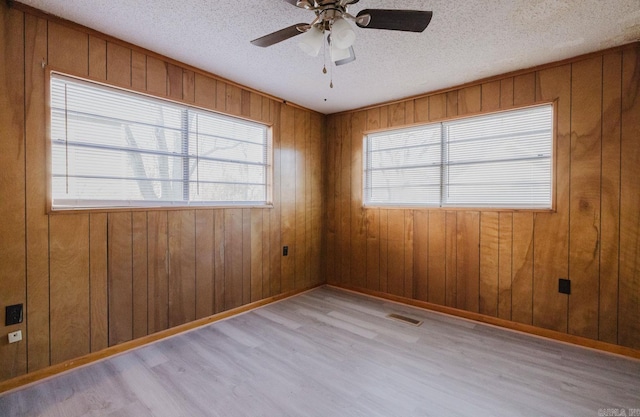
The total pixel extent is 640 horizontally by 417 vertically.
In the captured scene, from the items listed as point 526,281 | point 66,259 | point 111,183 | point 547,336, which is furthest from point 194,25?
point 547,336

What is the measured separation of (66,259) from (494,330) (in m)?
3.68

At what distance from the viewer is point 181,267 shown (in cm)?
276

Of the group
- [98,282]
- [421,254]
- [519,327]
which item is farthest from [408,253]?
[98,282]

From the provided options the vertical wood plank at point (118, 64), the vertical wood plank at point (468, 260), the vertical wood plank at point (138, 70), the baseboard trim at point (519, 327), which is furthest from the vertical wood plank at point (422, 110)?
the vertical wood plank at point (118, 64)

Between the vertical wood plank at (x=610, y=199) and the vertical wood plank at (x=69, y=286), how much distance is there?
4125 millimetres

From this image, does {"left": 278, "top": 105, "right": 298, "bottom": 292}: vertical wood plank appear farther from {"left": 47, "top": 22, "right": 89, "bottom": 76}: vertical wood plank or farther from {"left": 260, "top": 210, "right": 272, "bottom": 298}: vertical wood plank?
{"left": 47, "top": 22, "right": 89, "bottom": 76}: vertical wood plank

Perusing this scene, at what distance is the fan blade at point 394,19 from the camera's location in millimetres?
1500

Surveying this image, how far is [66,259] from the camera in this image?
6.97ft

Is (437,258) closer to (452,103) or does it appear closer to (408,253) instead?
(408,253)

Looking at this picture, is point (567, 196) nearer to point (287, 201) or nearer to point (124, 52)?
point (287, 201)

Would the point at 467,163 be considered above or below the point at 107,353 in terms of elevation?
above

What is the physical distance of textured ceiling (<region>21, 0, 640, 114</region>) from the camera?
74.4 inches

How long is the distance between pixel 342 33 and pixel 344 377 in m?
2.20

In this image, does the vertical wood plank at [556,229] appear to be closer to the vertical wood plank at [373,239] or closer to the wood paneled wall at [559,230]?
the wood paneled wall at [559,230]
